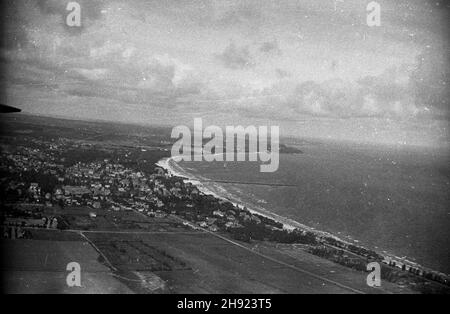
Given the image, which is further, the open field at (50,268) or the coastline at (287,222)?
the coastline at (287,222)

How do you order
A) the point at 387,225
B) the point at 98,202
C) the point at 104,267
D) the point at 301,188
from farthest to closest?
the point at 301,188, the point at 387,225, the point at 98,202, the point at 104,267

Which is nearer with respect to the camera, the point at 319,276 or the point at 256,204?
the point at 319,276

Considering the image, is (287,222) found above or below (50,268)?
below

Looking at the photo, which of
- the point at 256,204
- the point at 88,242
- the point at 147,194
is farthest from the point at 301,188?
the point at 88,242

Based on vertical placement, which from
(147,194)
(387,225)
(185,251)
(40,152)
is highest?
(40,152)

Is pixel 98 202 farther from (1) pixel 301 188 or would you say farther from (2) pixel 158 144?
(1) pixel 301 188

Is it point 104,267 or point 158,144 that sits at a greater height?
point 158,144

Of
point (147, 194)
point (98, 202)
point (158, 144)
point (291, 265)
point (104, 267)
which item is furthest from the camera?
point (158, 144)

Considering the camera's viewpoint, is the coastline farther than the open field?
Yes

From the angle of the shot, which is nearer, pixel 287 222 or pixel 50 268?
pixel 50 268
